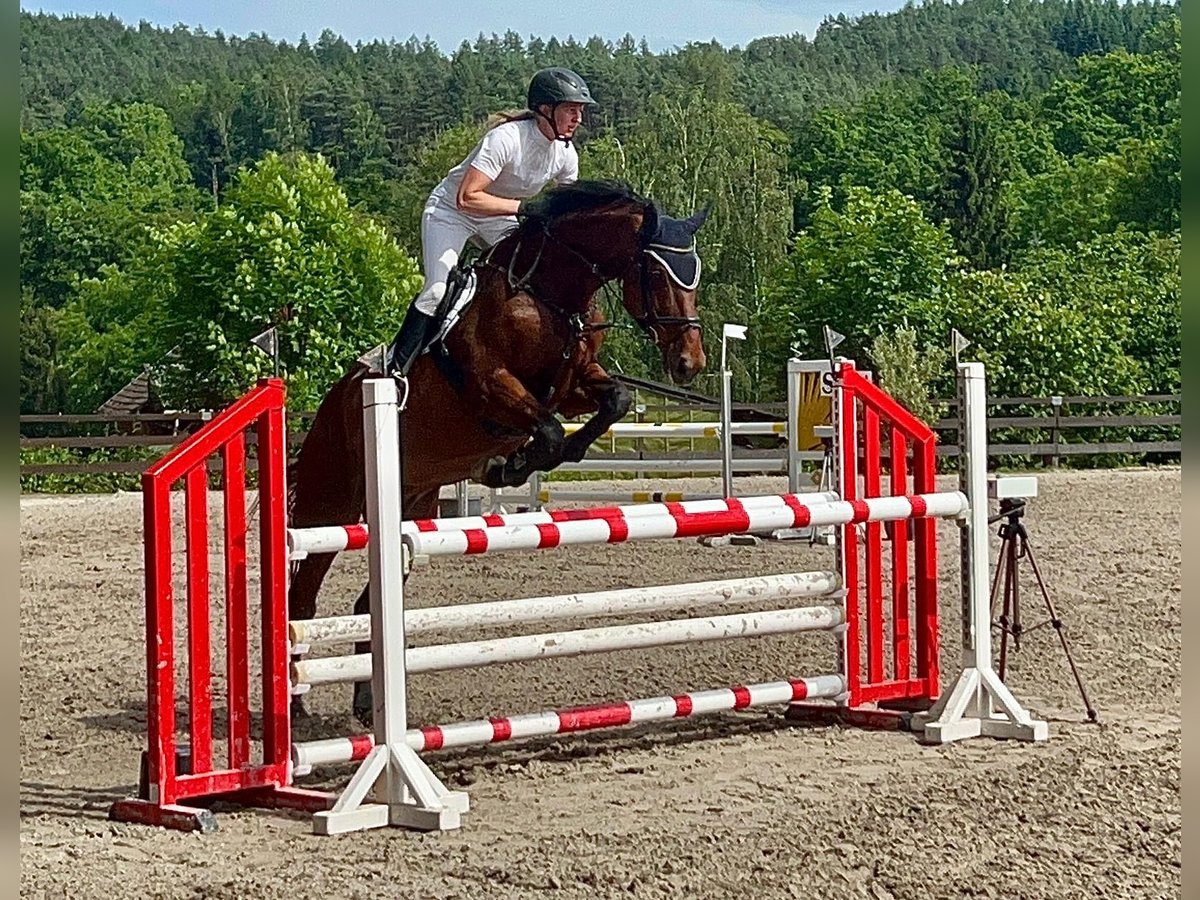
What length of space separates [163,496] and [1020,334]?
973 inches

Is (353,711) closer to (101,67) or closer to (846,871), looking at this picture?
(846,871)

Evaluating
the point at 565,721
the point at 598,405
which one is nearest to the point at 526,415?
the point at 598,405

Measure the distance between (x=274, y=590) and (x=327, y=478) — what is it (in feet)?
6.03

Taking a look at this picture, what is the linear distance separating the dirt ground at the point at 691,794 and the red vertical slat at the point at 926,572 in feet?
1.23

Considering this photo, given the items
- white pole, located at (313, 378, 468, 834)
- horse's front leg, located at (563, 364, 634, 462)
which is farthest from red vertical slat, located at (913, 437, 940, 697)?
white pole, located at (313, 378, 468, 834)

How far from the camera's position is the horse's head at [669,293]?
5.97 metres

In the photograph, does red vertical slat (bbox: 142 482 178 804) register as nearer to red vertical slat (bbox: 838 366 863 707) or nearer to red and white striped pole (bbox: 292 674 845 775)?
red and white striped pole (bbox: 292 674 845 775)

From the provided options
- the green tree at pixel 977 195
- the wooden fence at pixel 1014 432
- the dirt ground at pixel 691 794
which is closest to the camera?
the dirt ground at pixel 691 794

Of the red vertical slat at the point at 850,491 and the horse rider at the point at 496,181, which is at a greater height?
the horse rider at the point at 496,181

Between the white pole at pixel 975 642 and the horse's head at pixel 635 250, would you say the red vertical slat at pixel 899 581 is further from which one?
the horse's head at pixel 635 250

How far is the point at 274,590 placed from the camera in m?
Result: 4.62

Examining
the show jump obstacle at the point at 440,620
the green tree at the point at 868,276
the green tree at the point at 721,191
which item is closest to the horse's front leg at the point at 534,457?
the show jump obstacle at the point at 440,620

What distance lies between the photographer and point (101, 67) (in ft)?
425

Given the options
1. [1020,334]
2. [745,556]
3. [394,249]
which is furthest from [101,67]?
[745,556]
